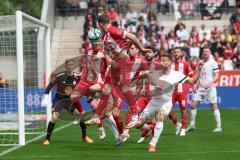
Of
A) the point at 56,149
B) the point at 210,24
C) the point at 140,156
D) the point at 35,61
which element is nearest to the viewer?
the point at 140,156

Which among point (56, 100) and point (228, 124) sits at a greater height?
point (56, 100)

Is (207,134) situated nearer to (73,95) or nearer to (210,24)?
(73,95)

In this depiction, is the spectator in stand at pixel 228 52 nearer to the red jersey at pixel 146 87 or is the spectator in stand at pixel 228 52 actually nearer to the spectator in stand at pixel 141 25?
the spectator in stand at pixel 141 25

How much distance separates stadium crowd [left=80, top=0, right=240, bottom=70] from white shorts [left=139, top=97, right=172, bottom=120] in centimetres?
1699

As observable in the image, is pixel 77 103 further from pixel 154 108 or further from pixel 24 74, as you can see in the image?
pixel 154 108

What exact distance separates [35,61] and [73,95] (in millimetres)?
3376

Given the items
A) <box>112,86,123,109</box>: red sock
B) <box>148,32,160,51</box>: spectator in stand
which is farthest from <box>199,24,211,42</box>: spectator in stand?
<box>112,86,123,109</box>: red sock

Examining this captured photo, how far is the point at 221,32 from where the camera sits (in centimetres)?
3747

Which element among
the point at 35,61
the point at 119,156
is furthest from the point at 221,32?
the point at 119,156

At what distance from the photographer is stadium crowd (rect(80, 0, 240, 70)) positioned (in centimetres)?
3500

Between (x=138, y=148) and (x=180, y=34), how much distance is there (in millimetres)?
20826

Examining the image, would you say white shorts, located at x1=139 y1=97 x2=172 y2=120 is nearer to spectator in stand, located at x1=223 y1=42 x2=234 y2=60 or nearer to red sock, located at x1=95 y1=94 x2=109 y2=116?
red sock, located at x1=95 y1=94 x2=109 y2=116

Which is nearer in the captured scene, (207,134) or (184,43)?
(207,134)

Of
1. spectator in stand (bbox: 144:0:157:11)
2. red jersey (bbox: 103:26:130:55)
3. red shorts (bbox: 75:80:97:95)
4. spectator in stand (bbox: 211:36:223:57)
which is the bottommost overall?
spectator in stand (bbox: 211:36:223:57)
